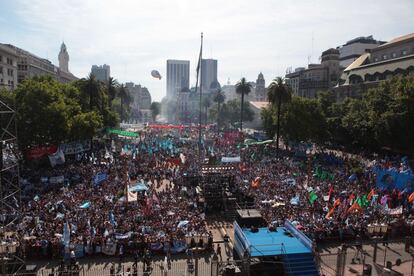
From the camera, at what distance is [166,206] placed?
26672mm

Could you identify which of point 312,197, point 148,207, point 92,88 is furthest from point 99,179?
point 92,88

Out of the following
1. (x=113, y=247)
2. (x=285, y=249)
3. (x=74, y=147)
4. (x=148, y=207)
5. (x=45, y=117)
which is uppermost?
(x=45, y=117)

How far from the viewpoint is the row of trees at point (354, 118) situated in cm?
4606

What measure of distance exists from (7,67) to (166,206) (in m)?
61.0

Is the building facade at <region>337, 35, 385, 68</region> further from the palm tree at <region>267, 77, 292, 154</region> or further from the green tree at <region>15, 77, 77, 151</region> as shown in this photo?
the green tree at <region>15, 77, 77, 151</region>

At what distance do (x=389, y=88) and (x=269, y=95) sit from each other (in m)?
16.9

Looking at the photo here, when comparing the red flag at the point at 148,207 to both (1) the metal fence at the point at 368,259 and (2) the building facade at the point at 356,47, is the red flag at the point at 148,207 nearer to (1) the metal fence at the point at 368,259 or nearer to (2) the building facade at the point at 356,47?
(1) the metal fence at the point at 368,259

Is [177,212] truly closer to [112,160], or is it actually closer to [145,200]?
[145,200]

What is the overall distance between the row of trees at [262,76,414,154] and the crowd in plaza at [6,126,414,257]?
1011cm

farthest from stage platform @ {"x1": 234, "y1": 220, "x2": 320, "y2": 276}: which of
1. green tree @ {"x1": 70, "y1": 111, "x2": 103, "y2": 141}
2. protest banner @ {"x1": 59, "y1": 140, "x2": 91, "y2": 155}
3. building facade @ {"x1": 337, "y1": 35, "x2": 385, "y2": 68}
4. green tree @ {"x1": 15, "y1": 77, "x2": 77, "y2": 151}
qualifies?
building facade @ {"x1": 337, "y1": 35, "x2": 385, "y2": 68}

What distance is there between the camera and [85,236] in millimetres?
21438

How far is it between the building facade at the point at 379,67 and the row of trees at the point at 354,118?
388 inches

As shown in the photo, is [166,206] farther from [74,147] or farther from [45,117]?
[74,147]

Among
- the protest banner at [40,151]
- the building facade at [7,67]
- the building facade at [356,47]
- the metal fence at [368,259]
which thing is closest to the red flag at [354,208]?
Answer: the metal fence at [368,259]
